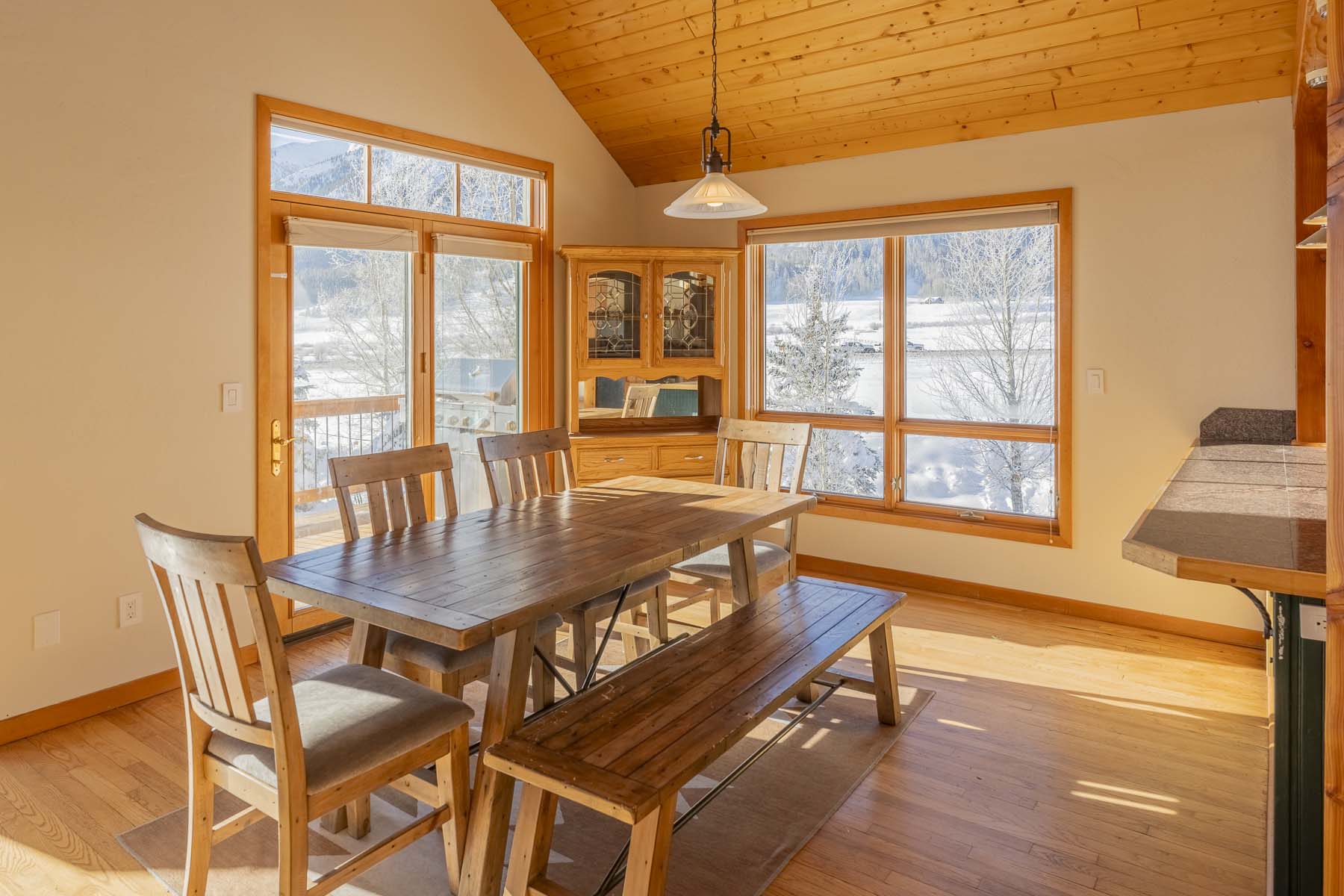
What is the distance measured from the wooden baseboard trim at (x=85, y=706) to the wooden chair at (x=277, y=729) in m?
1.21

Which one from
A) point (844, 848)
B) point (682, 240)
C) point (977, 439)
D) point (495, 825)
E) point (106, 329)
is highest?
point (682, 240)

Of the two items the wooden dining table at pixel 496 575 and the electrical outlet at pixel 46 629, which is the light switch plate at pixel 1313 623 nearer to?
the wooden dining table at pixel 496 575

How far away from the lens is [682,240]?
536cm

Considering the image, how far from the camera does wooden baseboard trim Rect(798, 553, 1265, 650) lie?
12.5ft

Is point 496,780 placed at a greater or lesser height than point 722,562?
lesser

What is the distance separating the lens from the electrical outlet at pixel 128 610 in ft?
10.4

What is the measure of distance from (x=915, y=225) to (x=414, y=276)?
2.61 meters

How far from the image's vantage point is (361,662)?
239cm

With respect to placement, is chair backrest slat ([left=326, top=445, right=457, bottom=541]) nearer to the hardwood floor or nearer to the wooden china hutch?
the hardwood floor

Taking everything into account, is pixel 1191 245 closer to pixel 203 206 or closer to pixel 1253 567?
pixel 1253 567

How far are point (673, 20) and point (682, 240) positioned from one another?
1447 mm

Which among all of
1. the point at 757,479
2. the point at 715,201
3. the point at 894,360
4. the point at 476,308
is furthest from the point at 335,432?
the point at 894,360

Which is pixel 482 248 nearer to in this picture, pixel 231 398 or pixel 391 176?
pixel 391 176

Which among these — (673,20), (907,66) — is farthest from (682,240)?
(907,66)
